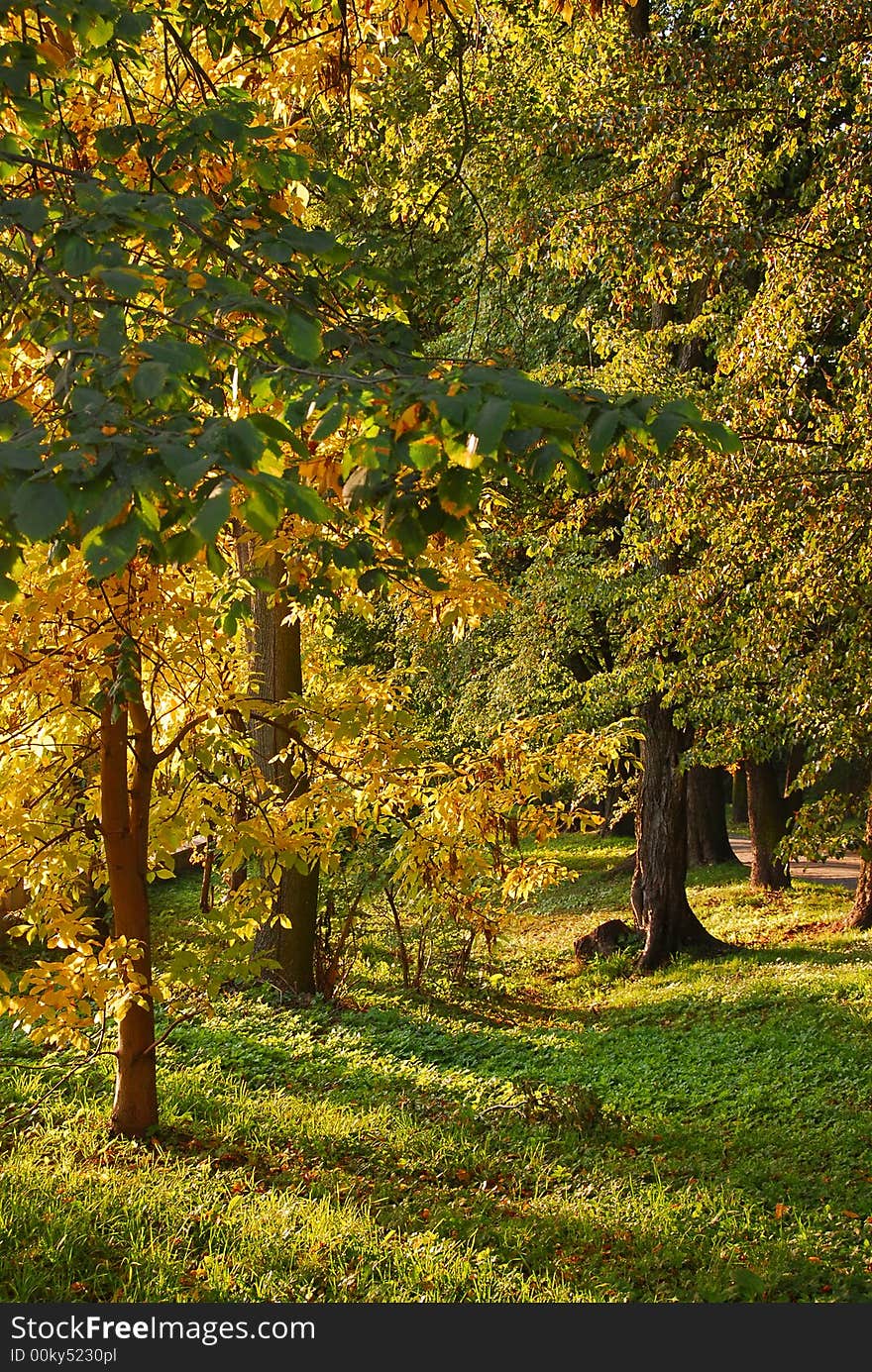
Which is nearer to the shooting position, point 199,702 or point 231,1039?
point 199,702

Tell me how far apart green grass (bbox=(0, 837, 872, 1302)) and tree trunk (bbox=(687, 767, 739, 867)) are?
7.37 metres

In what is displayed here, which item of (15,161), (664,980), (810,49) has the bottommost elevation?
(664,980)

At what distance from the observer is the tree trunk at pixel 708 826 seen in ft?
61.0

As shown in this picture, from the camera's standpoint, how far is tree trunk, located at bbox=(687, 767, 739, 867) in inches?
732

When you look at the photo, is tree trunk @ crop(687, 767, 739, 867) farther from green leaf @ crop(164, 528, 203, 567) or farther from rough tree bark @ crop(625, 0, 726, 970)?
green leaf @ crop(164, 528, 203, 567)

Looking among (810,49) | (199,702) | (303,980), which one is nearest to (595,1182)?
(199,702)

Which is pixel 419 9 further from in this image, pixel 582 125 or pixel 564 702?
pixel 564 702

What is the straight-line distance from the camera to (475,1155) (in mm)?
6152

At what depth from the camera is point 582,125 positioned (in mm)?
7211

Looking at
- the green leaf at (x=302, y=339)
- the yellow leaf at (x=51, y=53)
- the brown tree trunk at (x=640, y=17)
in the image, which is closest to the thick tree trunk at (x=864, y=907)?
the brown tree trunk at (x=640, y=17)

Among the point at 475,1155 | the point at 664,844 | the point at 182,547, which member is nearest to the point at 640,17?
the point at 664,844

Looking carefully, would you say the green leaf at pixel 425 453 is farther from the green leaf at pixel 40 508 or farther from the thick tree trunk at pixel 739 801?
the thick tree trunk at pixel 739 801

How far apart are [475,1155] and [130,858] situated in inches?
96.7

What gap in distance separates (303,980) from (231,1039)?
5.38 feet
